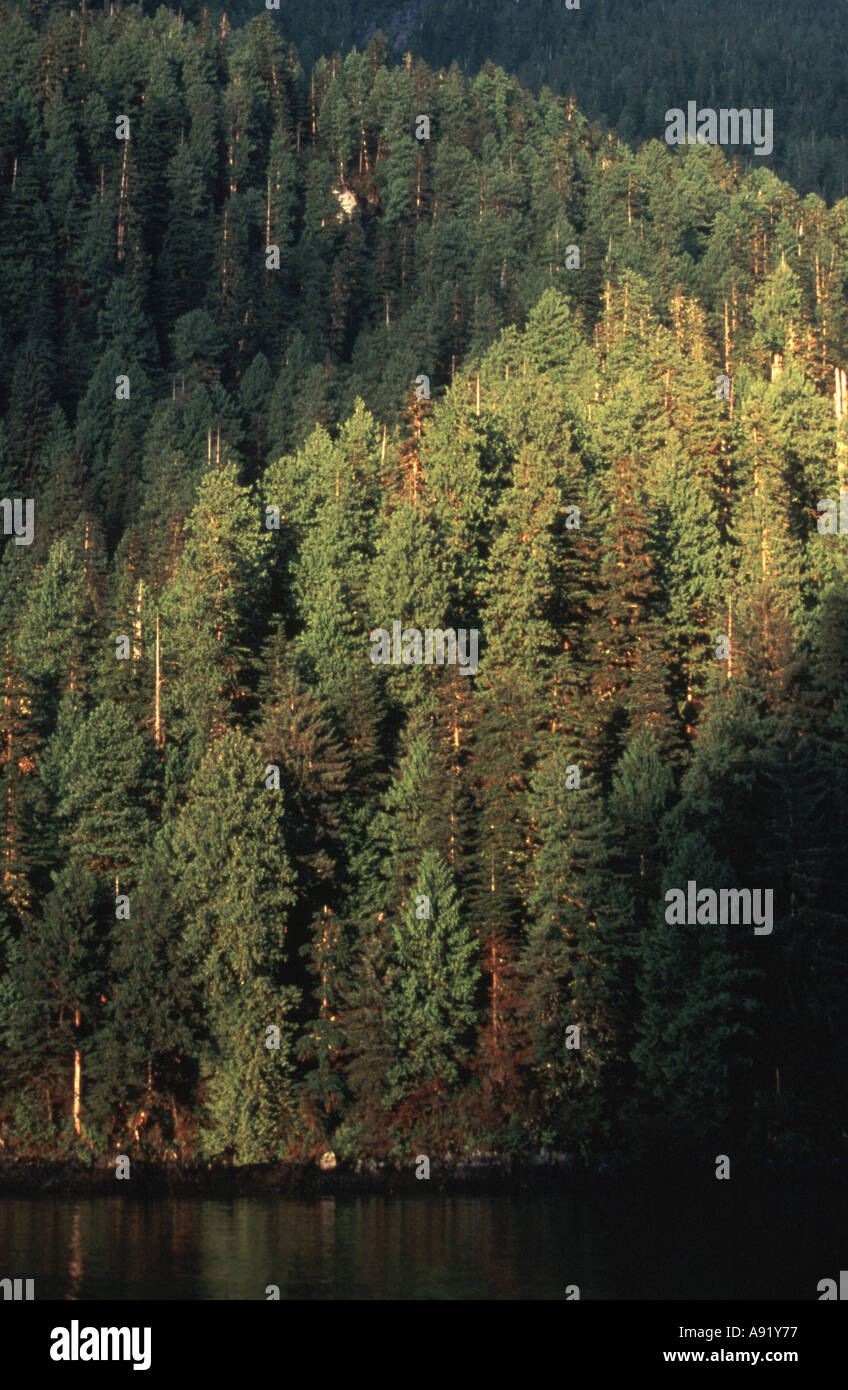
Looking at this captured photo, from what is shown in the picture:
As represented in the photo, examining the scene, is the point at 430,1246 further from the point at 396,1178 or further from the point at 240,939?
the point at 240,939

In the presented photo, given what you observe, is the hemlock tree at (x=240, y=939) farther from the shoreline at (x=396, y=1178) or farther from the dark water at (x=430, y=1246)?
the dark water at (x=430, y=1246)

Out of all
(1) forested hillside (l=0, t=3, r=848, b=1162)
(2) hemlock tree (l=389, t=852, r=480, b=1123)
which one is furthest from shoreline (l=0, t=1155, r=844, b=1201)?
(2) hemlock tree (l=389, t=852, r=480, b=1123)

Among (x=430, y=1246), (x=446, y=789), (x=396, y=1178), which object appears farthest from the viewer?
(x=446, y=789)

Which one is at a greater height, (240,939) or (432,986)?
(240,939)

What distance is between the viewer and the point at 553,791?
244 ft

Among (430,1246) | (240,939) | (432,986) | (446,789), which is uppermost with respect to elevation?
(446,789)

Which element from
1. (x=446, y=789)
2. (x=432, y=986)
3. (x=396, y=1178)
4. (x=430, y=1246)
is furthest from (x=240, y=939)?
(x=430, y=1246)

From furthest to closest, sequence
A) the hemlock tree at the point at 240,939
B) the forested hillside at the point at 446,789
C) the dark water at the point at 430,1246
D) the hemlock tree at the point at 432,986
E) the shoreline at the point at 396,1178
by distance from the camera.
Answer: the hemlock tree at the point at 432,986 < the forested hillside at the point at 446,789 < the hemlock tree at the point at 240,939 < the shoreline at the point at 396,1178 < the dark water at the point at 430,1246

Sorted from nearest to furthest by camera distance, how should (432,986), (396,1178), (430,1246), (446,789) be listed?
1. (430,1246)
2. (396,1178)
3. (432,986)
4. (446,789)

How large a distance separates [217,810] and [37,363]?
80879 mm

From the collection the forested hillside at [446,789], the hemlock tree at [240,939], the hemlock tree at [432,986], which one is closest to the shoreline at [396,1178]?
the forested hillside at [446,789]

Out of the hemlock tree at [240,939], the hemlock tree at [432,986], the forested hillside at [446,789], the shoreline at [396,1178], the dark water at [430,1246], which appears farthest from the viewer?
the hemlock tree at [432,986]

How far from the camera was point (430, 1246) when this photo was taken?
55.7 metres

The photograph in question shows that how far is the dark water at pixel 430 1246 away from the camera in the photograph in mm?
49094
